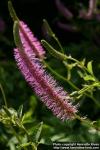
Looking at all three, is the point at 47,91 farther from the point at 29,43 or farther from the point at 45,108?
the point at 45,108

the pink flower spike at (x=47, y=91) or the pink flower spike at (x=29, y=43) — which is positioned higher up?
the pink flower spike at (x=29, y=43)

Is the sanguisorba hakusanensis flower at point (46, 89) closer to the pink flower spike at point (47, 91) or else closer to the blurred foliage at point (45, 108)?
the pink flower spike at point (47, 91)

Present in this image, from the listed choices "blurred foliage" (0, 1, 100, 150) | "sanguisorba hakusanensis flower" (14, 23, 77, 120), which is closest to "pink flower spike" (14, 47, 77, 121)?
"sanguisorba hakusanensis flower" (14, 23, 77, 120)

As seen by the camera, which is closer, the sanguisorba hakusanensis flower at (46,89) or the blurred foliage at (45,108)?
the sanguisorba hakusanensis flower at (46,89)

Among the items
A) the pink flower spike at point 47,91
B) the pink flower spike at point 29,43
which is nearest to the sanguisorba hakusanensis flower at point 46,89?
the pink flower spike at point 47,91

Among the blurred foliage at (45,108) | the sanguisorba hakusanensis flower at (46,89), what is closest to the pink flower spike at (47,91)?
the sanguisorba hakusanensis flower at (46,89)

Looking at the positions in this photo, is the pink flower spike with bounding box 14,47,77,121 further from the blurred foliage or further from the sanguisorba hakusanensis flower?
the blurred foliage

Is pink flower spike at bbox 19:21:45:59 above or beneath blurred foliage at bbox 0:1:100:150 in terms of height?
above

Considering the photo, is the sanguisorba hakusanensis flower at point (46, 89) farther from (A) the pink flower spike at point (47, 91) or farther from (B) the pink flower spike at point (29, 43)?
(B) the pink flower spike at point (29, 43)

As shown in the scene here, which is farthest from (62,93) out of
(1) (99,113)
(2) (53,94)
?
(1) (99,113)
